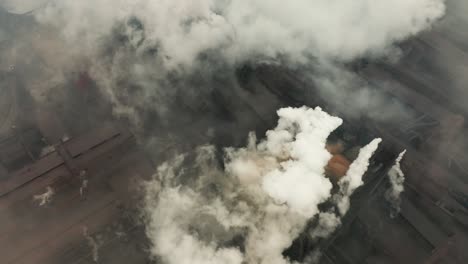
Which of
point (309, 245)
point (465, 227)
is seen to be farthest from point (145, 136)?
point (465, 227)

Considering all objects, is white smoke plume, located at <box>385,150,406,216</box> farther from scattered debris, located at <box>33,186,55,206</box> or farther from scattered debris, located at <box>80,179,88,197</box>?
scattered debris, located at <box>33,186,55,206</box>

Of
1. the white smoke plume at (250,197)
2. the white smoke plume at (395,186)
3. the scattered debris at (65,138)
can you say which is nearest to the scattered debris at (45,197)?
the scattered debris at (65,138)

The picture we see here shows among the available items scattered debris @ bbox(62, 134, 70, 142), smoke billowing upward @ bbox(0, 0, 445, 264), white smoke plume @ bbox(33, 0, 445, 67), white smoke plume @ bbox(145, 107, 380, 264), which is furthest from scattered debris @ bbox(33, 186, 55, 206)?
white smoke plume @ bbox(33, 0, 445, 67)

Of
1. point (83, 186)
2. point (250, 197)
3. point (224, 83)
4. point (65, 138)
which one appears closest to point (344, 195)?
point (250, 197)

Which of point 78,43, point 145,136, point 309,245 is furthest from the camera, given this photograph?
point 78,43

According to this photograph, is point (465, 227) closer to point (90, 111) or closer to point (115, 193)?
point (115, 193)

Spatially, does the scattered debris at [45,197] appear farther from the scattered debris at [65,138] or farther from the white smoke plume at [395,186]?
the white smoke plume at [395,186]
